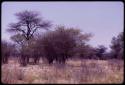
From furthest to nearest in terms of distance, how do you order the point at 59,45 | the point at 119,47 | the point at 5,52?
1. the point at 59,45
2. the point at 5,52
3. the point at 119,47

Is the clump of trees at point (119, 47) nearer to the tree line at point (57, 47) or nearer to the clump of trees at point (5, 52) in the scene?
the tree line at point (57, 47)

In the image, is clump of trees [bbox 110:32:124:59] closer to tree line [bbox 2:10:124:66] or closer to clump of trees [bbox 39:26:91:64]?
tree line [bbox 2:10:124:66]

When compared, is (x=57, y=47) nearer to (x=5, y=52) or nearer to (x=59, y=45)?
(x=59, y=45)

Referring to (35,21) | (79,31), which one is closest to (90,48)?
(79,31)

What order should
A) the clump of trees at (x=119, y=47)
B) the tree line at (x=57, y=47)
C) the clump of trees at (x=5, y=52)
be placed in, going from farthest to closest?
1. the tree line at (x=57, y=47)
2. the clump of trees at (x=5, y=52)
3. the clump of trees at (x=119, y=47)

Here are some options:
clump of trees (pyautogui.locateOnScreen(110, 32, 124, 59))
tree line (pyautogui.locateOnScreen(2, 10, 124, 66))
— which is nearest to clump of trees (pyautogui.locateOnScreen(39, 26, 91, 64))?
tree line (pyautogui.locateOnScreen(2, 10, 124, 66))

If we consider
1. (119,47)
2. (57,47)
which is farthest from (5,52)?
(119,47)

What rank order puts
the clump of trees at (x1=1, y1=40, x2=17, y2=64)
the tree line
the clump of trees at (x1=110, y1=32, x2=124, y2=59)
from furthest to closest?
the tree line
the clump of trees at (x1=1, y1=40, x2=17, y2=64)
the clump of trees at (x1=110, y1=32, x2=124, y2=59)

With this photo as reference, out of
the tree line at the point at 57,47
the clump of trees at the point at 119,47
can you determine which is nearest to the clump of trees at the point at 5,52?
the tree line at the point at 57,47

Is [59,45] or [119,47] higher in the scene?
[119,47]

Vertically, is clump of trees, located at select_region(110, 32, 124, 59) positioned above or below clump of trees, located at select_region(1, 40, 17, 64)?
above

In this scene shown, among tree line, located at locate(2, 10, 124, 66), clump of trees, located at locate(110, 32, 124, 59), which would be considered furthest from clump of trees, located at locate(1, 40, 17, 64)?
clump of trees, located at locate(110, 32, 124, 59)

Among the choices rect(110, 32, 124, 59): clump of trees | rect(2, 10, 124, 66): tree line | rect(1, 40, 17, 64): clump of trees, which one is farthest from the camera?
rect(2, 10, 124, 66): tree line

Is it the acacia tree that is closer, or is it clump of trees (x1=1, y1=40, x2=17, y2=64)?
clump of trees (x1=1, y1=40, x2=17, y2=64)
